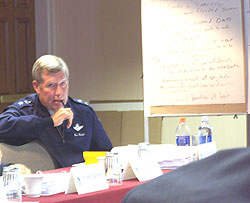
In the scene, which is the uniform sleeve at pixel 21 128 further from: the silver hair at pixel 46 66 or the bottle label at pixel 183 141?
the bottle label at pixel 183 141

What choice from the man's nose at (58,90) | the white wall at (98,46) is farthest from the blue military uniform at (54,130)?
the white wall at (98,46)

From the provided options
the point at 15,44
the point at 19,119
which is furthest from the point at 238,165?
the point at 15,44

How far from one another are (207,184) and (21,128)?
9.49 ft

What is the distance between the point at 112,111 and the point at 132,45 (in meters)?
0.76

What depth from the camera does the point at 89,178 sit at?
211 cm

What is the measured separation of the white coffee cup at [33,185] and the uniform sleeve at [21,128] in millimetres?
1088

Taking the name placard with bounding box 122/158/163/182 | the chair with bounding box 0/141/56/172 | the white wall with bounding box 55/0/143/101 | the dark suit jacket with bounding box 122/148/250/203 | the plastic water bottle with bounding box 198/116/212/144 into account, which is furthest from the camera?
the white wall with bounding box 55/0/143/101

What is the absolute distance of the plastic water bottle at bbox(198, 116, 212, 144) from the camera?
11.0 feet

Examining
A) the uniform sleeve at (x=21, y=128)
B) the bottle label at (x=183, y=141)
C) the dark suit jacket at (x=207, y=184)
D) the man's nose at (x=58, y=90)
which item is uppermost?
the man's nose at (x=58, y=90)

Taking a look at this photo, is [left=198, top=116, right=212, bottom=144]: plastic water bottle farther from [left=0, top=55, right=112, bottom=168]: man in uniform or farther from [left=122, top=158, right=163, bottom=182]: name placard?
[left=122, top=158, right=163, bottom=182]: name placard

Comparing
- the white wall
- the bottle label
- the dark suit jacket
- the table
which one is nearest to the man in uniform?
the bottle label

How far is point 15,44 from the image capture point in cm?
586

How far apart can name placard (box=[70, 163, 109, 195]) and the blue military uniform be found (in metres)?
1.03

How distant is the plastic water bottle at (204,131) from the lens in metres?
3.36
